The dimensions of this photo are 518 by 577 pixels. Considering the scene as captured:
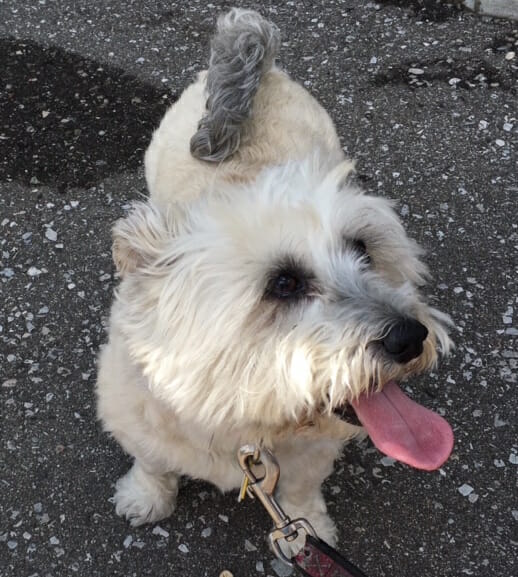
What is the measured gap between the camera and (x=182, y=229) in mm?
1915

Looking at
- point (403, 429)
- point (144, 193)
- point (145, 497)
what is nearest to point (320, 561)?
point (403, 429)

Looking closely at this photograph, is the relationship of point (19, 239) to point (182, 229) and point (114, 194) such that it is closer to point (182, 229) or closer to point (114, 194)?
point (114, 194)

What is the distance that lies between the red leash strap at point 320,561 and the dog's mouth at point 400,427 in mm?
333

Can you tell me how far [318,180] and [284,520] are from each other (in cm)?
104

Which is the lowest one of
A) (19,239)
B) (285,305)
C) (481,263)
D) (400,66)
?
(19,239)

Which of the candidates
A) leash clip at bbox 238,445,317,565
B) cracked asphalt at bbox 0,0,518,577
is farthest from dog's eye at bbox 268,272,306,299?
cracked asphalt at bbox 0,0,518,577

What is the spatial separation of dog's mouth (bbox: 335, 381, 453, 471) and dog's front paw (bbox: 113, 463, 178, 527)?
106cm

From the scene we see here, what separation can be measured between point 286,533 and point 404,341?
72 centimetres

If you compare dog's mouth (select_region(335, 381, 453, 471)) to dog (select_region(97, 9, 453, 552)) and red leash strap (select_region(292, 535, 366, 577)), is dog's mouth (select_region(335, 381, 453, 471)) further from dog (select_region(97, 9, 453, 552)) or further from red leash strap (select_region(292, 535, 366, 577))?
red leash strap (select_region(292, 535, 366, 577))

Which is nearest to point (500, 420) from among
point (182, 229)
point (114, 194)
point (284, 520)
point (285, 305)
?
point (284, 520)

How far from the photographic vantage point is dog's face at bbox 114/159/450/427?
169cm

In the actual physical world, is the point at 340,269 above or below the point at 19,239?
above

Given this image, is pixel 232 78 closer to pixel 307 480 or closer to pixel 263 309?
pixel 263 309

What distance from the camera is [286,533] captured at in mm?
1953
